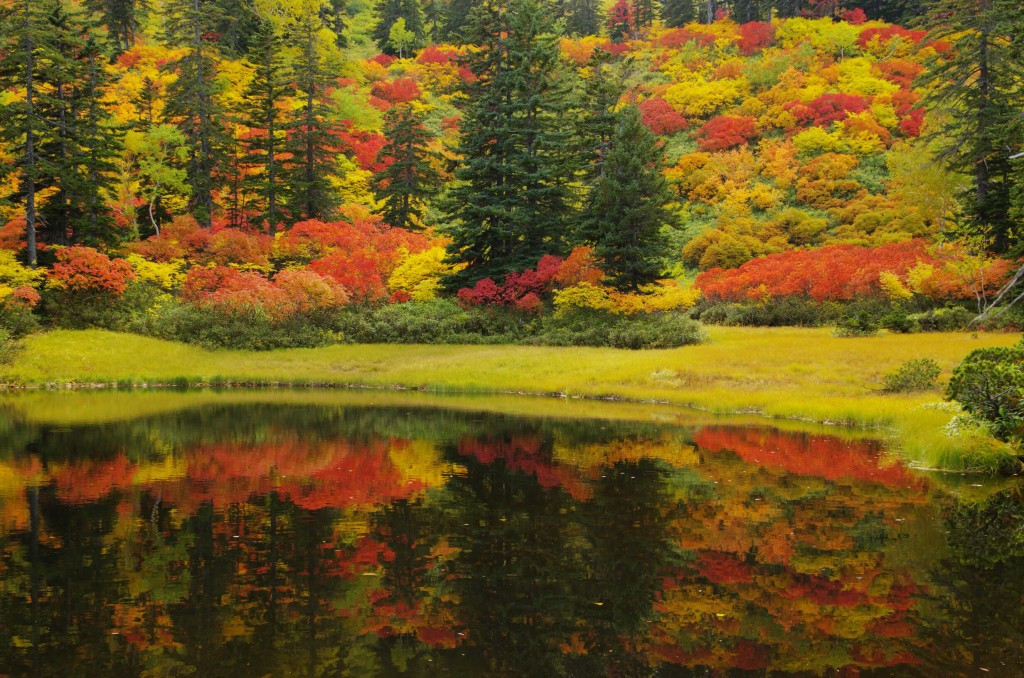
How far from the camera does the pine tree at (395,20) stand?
339ft

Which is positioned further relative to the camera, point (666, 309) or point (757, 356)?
point (666, 309)

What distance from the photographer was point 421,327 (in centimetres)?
3969

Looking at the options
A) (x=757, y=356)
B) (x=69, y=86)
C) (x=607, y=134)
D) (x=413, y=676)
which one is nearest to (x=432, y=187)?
(x=607, y=134)

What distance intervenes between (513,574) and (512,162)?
36.8 meters

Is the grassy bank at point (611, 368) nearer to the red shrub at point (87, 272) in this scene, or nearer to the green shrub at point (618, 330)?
the green shrub at point (618, 330)

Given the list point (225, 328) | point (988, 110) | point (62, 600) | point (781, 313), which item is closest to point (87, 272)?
point (225, 328)

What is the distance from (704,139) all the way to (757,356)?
1820 inches

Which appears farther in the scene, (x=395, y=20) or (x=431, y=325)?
Answer: (x=395, y=20)

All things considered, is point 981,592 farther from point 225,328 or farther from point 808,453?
point 225,328

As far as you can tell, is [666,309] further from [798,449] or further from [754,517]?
[754,517]

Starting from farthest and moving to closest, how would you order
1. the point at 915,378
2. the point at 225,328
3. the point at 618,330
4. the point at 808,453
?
the point at 225,328 → the point at 618,330 → the point at 915,378 → the point at 808,453

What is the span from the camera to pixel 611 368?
3005cm

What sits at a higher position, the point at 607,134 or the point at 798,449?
the point at 607,134

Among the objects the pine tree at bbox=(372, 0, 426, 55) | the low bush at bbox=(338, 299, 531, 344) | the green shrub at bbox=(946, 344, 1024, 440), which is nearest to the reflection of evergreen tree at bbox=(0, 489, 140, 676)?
the green shrub at bbox=(946, 344, 1024, 440)
